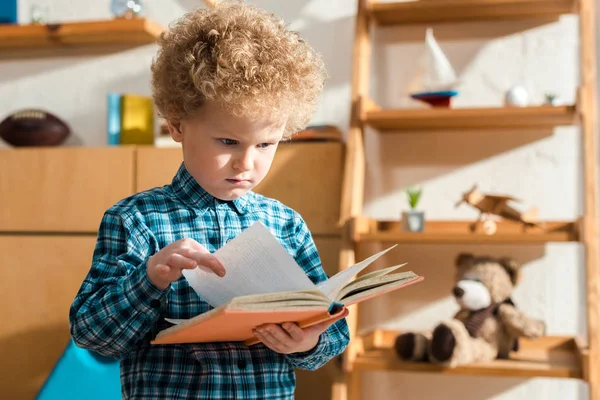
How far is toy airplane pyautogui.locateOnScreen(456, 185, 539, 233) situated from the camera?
1.96m

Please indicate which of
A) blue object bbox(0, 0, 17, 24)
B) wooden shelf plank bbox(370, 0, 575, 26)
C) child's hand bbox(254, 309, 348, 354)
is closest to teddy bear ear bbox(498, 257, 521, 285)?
wooden shelf plank bbox(370, 0, 575, 26)

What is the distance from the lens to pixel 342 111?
2281mm

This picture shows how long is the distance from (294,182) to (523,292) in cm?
73

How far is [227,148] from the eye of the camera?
953 mm

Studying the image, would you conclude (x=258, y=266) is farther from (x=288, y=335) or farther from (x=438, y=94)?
(x=438, y=94)

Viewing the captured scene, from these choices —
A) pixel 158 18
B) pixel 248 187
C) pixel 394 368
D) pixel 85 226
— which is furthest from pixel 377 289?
pixel 158 18

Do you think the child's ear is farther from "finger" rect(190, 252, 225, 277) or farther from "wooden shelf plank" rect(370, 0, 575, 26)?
"wooden shelf plank" rect(370, 0, 575, 26)

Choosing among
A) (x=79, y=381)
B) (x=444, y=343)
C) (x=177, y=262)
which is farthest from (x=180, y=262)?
(x=79, y=381)

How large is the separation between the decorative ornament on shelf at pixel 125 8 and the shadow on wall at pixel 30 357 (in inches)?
→ 38.4

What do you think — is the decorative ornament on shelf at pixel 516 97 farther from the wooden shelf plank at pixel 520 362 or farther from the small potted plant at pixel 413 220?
the wooden shelf plank at pixel 520 362

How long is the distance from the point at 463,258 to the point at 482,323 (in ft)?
0.65

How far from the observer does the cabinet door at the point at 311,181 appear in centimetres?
207

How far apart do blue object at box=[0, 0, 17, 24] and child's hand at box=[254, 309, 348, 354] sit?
6.61 ft

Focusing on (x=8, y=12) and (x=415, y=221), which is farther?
(x=8, y=12)
